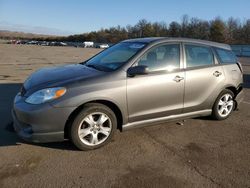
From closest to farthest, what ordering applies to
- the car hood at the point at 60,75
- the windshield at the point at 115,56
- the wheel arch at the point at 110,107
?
the wheel arch at the point at 110,107
the car hood at the point at 60,75
the windshield at the point at 115,56

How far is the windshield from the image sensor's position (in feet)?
15.1

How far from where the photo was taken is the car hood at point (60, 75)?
13.8ft

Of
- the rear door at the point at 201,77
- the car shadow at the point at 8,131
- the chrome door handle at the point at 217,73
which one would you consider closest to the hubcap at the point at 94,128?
the car shadow at the point at 8,131

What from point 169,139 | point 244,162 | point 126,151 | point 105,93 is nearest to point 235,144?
point 244,162

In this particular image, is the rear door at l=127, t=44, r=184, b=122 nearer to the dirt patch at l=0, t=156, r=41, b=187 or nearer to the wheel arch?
the wheel arch

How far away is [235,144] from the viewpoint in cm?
466

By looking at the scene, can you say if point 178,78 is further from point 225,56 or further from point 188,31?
point 188,31

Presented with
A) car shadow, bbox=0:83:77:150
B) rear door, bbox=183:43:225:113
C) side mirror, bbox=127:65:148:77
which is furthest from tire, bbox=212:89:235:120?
car shadow, bbox=0:83:77:150

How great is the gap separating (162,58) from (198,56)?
34.1 inches

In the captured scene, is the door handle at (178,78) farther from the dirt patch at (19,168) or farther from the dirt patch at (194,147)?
the dirt patch at (19,168)

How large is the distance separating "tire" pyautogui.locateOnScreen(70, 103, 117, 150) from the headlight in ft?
1.33

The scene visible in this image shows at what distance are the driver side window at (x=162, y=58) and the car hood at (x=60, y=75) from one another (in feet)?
2.71

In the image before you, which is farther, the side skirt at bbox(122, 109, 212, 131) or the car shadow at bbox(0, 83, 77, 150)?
the side skirt at bbox(122, 109, 212, 131)

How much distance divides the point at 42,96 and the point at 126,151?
4.79ft
